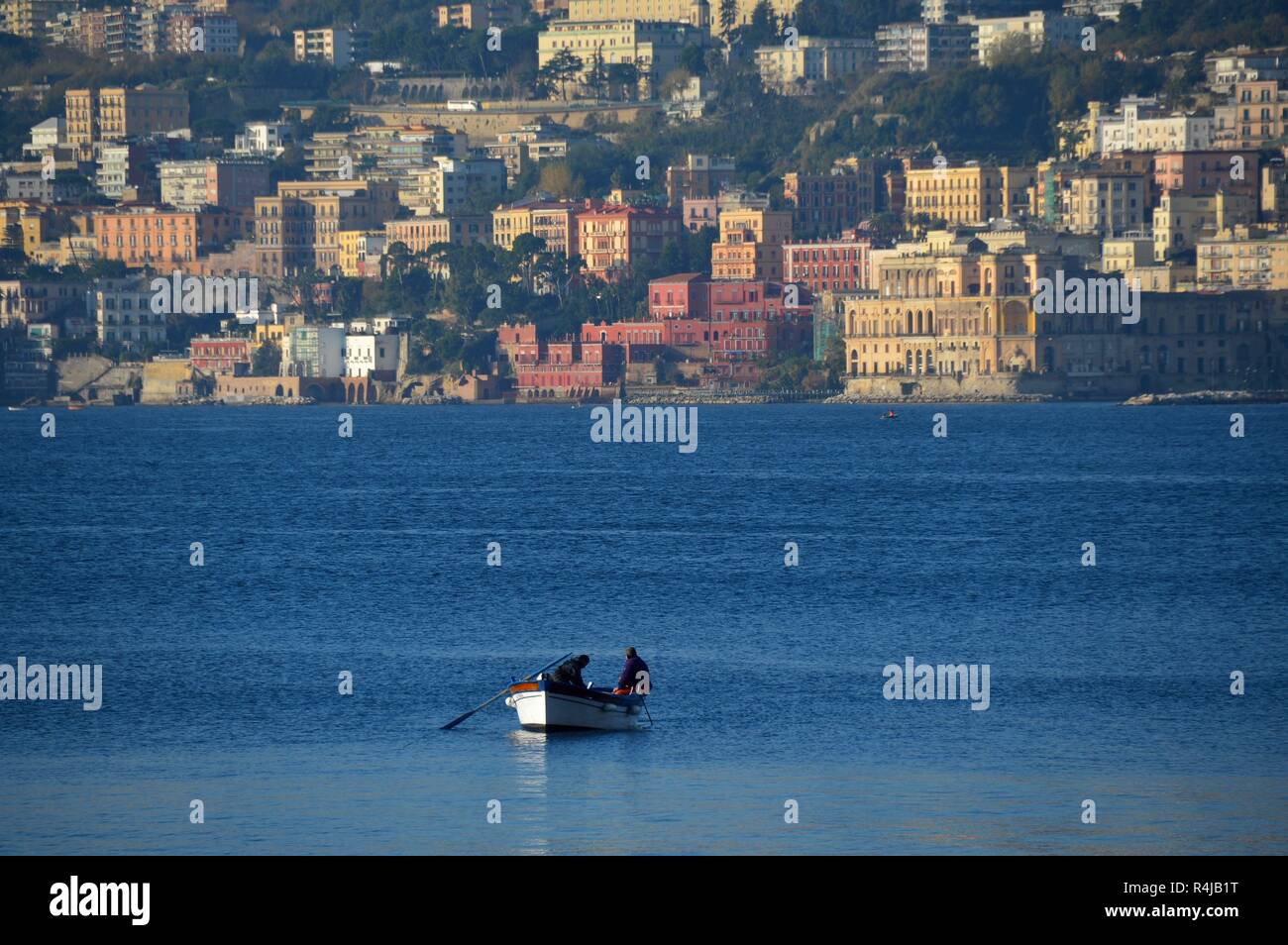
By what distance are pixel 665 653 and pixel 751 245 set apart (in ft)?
461

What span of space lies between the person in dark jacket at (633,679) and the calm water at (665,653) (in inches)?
24.8

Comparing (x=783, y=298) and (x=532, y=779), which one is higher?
(x=783, y=298)

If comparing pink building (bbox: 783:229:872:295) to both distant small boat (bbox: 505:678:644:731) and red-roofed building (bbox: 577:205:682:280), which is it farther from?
distant small boat (bbox: 505:678:644:731)

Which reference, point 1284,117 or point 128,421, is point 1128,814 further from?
point 1284,117

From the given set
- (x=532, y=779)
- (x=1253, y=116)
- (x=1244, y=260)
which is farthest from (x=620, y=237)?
(x=532, y=779)

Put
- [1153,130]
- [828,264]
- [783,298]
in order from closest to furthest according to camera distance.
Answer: [783,298], [828,264], [1153,130]

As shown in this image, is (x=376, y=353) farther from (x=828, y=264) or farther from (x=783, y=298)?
(x=828, y=264)

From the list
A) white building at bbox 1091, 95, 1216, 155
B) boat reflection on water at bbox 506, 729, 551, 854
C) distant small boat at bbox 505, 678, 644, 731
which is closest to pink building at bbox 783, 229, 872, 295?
white building at bbox 1091, 95, 1216, 155

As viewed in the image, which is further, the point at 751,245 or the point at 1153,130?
the point at 1153,130

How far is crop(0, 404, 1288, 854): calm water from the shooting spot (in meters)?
28.0

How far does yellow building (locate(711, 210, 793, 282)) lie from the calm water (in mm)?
84853

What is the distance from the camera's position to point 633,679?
1342 inches
